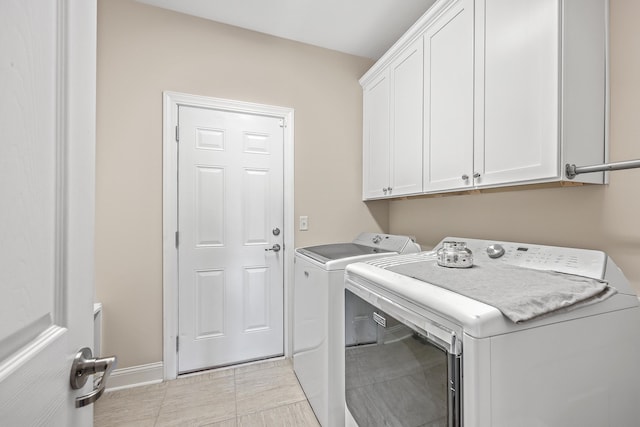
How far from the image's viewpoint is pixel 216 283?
2.16m

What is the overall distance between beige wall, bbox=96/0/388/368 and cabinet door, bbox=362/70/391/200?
633mm

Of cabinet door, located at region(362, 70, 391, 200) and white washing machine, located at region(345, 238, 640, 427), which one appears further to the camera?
cabinet door, located at region(362, 70, 391, 200)

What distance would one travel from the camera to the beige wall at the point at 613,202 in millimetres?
1112

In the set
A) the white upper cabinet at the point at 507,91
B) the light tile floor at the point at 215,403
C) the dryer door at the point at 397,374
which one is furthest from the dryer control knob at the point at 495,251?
the light tile floor at the point at 215,403

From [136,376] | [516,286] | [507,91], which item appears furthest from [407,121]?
[136,376]

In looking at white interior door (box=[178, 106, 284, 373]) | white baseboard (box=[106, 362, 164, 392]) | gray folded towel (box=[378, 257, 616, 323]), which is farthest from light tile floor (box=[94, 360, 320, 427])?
gray folded towel (box=[378, 257, 616, 323])

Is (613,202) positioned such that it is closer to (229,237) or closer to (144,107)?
(229,237)

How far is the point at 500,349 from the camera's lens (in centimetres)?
70

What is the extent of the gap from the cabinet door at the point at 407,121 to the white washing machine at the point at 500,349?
35.4 inches

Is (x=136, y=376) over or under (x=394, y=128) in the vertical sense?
under

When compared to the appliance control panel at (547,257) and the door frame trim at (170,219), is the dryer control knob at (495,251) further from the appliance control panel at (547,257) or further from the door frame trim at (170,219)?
the door frame trim at (170,219)

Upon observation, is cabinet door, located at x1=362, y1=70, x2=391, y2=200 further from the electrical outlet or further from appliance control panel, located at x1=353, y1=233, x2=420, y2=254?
the electrical outlet

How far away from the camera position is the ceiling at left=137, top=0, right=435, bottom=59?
1.96m

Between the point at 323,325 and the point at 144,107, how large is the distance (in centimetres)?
197
